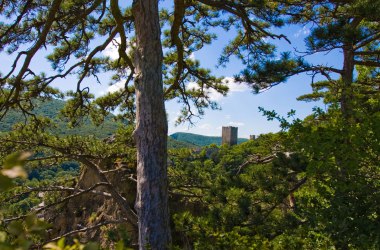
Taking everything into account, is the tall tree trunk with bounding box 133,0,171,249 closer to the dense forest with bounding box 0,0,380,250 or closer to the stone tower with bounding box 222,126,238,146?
the dense forest with bounding box 0,0,380,250

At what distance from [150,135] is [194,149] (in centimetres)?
241

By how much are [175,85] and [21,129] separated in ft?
9.70

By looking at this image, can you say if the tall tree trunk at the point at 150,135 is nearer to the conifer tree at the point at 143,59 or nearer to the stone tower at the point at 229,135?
the conifer tree at the point at 143,59

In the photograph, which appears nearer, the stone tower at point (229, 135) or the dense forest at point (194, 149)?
the dense forest at point (194, 149)

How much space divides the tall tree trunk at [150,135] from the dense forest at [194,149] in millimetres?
14

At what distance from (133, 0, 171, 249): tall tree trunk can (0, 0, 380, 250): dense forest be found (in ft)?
0.05

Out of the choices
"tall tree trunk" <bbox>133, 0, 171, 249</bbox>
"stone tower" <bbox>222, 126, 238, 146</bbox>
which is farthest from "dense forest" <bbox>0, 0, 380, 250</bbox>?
"stone tower" <bbox>222, 126, 238, 146</bbox>

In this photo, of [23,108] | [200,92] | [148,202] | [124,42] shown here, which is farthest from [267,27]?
[23,108]

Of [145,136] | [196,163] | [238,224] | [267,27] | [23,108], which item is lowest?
[238,224]

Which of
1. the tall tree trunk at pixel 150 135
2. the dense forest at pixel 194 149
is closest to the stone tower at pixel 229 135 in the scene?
the dense forest at pixel 194 149

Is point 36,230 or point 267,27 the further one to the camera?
point 267,27

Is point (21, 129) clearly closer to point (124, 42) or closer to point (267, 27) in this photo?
point (124, 42)

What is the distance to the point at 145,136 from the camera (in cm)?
472

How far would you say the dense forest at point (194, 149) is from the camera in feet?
10.2
